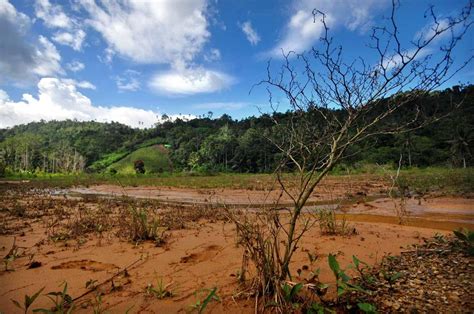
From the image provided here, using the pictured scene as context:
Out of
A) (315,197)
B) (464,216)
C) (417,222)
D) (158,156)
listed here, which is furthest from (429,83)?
(158,156)

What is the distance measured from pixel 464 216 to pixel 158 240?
887cm

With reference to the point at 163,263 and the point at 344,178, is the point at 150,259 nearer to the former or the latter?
the point at 163,263

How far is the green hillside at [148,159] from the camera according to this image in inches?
3165

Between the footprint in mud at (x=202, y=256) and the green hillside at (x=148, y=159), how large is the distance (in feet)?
241

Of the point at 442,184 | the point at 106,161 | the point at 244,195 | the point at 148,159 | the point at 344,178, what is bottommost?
the point at 244,195

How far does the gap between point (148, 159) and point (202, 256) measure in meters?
85.2

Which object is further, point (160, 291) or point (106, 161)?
point (106, 161)

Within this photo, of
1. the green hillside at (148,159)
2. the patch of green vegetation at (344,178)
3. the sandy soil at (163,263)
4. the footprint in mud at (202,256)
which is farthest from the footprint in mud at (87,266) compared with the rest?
the green hillside at (148,159)

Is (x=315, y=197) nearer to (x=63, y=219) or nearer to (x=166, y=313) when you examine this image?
(x=63, y=219)

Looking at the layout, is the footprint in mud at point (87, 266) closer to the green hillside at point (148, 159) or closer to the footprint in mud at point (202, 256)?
the footprint in mud at point (202, 256)

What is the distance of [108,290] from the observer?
3.58m

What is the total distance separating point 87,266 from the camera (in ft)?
14.6

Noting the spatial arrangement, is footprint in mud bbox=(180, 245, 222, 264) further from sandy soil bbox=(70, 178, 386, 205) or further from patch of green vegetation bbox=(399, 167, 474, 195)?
patch of green vegetation bbox=(399, 167, 474, 195)

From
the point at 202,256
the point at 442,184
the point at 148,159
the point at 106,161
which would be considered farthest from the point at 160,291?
the point at 106,161
